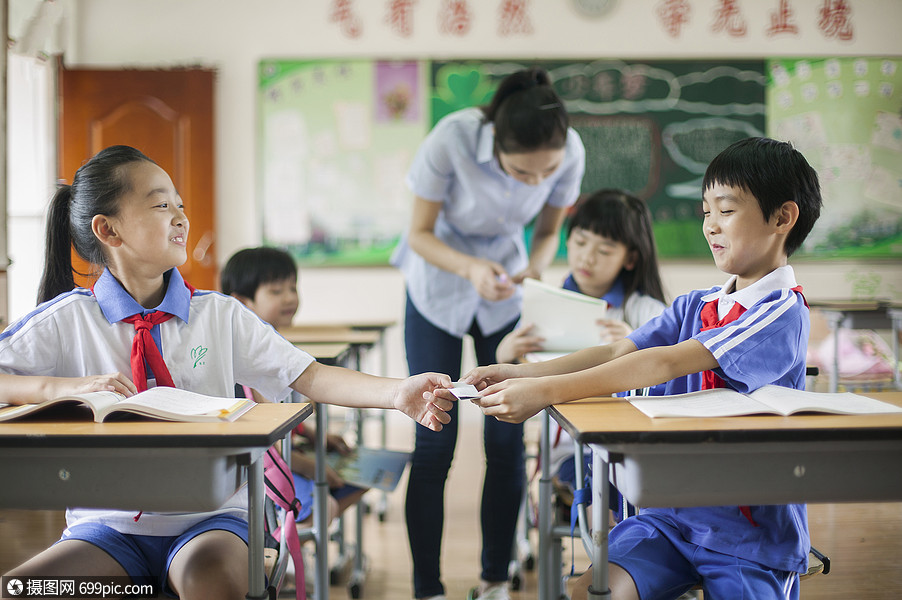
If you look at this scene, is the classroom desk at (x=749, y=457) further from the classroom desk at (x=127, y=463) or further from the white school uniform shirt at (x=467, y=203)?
the white school uniform shirt at (x=467, y=203)

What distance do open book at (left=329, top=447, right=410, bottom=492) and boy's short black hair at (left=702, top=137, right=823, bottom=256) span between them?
3.58ft

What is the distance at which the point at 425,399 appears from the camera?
1.26 meters

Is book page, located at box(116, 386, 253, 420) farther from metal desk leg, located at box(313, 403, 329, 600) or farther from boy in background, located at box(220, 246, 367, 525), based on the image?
boy in background, located at box(220, 246, 367, 525)

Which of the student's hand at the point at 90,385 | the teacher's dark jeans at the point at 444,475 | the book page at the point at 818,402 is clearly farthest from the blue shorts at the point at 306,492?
the book page at the point at 818,402

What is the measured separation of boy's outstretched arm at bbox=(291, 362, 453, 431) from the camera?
1.25 metres

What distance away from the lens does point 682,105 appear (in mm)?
4609

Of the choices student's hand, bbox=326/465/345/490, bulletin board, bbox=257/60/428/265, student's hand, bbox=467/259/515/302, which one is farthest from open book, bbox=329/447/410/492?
bulletin board, bbox=257/60/428/265

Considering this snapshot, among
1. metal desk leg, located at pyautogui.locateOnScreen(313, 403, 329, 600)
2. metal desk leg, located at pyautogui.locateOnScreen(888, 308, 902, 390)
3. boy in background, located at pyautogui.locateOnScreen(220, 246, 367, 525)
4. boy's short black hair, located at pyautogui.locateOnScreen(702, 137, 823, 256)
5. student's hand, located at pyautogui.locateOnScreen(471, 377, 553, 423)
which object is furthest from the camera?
metal desk leg, located at pyautogui.locateOnScreen(888, 308, 902, 390)

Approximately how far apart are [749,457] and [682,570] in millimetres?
359

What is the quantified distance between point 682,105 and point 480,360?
128 inches

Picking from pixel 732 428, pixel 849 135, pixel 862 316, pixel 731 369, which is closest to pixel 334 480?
pixel 731 369

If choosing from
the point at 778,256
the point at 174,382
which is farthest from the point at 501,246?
the point at 174,382

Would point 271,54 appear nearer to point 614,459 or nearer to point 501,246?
point 501,246

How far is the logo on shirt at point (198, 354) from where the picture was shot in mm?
1299
